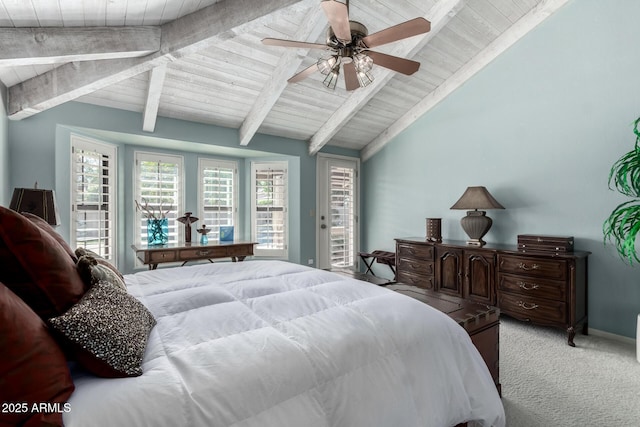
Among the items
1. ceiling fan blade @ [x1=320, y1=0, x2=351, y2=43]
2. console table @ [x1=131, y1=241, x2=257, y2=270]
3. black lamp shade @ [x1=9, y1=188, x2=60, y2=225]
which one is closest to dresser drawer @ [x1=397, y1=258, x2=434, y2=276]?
console table @ [x1=131, y1=241, x2=257, y2=270]

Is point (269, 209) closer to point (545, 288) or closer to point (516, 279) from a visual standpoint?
point (516, 279)

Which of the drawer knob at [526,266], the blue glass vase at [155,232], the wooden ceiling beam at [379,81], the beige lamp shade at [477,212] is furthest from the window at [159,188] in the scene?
the drawer knob at [526,266]

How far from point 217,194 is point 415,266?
3188 millimetres

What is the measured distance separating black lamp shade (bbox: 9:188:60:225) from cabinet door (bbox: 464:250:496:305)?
399cm

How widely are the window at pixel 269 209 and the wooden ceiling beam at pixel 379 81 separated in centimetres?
72

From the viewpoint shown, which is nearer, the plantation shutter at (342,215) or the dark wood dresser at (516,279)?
the dark wood dresser at (516,279)

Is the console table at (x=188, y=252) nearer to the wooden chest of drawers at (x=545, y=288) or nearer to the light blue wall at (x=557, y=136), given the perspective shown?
the light blue wall at (x=557, y=136)

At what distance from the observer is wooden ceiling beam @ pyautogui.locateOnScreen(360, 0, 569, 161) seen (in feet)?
11.0

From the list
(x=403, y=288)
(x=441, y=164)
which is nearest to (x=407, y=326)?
(x=403, y=288)

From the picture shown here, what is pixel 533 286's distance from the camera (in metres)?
2.96

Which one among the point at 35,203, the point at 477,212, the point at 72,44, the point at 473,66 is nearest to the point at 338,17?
the point at 72,44

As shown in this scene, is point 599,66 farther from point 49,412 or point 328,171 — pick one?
point 49,412

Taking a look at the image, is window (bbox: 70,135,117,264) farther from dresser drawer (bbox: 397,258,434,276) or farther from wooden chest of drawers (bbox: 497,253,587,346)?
wooden chest of drawers (bbox: 497,253,587,346)

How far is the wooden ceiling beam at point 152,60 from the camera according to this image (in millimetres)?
2434
